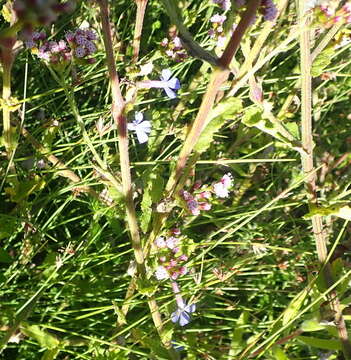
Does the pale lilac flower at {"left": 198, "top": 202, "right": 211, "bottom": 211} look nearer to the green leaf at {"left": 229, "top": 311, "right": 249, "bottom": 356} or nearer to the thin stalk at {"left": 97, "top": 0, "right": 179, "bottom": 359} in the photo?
the thin stalk at {"left": 97, "top": 0, "right": 179, "bottom": 359}

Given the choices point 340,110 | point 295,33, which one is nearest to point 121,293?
point 295,33

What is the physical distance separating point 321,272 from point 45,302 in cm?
64

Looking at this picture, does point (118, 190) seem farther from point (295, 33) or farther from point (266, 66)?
point (266, 66)

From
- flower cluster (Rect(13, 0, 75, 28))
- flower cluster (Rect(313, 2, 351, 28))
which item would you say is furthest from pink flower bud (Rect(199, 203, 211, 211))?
flower cluster (Rect(13, 0, 75, 28))

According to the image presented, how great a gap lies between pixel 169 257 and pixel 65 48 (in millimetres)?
432

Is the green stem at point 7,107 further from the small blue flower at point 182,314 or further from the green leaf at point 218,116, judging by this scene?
the small blue flower at point 182,314

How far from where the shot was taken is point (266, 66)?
1.33 meters

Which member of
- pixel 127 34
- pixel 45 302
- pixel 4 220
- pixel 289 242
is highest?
pixel 127 34

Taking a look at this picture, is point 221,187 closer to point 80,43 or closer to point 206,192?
point 206,192

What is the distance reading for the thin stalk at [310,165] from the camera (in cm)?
87

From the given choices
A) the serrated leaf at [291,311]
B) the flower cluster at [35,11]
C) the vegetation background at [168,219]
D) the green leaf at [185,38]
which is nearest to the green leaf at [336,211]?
the vegetation background at [168,219]

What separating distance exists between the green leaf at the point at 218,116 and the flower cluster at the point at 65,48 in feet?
1.05

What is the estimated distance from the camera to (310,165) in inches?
38.3

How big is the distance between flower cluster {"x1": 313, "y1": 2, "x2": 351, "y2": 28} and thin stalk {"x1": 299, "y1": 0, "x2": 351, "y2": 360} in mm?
111
